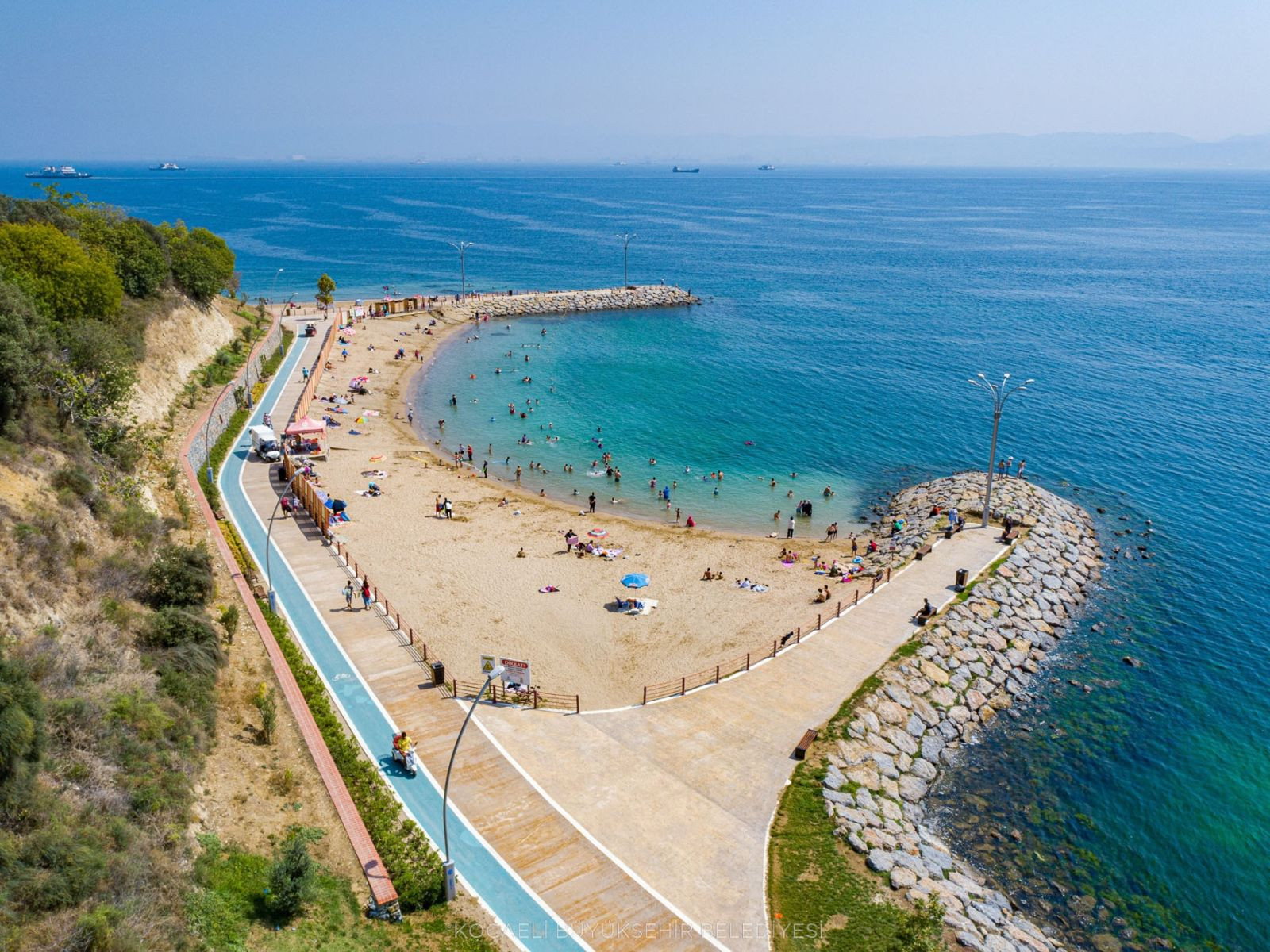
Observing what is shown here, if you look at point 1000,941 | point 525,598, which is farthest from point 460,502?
point 1000,941

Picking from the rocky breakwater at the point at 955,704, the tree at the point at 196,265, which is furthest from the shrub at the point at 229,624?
the tree at the point at 196,265

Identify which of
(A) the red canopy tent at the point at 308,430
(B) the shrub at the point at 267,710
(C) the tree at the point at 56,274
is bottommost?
(B) the shrub at the point at 267,710

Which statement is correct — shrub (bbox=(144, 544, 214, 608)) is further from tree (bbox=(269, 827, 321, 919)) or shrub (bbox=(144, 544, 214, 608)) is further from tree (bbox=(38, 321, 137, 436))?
tree (bbox=(269, 827, 321, 919))

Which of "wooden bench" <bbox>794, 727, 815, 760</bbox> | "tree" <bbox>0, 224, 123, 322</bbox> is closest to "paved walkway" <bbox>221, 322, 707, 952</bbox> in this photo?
"wooden bench" <bbox>794, 727, 815, 760</bbox>

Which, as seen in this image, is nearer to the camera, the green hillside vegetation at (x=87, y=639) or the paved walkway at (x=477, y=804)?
the green hillside vegetation at (x=87, y=639)

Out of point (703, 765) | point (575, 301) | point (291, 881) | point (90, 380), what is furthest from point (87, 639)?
point (575, 301)

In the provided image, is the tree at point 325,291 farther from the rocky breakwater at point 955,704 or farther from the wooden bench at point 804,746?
the wooden bench at point 804,746
